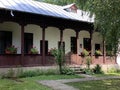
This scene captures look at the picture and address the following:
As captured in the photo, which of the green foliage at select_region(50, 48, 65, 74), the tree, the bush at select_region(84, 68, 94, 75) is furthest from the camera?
the bush at select_region(84, 68, 94, 75)

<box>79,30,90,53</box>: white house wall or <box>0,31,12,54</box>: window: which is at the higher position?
<box>79,30,90,53</box>: white house wall

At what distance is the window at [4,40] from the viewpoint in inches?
886

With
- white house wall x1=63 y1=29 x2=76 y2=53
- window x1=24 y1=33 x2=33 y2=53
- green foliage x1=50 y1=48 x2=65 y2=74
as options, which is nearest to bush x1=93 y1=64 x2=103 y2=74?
white house wall x1=63 y1=29 x2=76 y2=53

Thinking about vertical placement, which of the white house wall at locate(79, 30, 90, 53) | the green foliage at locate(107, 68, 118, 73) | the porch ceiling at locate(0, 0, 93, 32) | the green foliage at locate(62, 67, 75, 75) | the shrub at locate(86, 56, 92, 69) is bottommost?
the green foliage at locate(107, 68, 118, 73)

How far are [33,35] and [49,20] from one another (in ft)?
8.07

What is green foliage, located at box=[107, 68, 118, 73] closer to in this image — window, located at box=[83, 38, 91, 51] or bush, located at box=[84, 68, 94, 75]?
window, located at box=[83, 38, 91, 51]

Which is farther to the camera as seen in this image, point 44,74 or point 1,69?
point 44,74

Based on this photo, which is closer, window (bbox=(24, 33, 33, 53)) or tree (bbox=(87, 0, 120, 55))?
tree (bbox=(87, 0, 120, 55))

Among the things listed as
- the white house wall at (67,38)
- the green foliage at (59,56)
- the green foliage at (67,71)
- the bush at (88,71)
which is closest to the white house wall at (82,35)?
the white house wall at (67,38)

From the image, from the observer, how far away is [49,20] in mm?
23266

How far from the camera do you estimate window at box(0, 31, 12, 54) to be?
22.5 m

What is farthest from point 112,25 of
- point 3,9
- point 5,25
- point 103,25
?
point 5,25

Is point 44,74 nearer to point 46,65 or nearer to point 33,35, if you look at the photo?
point 46,65

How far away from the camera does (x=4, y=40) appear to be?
22.8m
